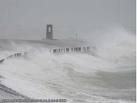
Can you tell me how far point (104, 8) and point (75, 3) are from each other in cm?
23

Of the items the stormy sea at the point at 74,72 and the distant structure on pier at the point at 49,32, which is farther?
the distant structure on pier at the point at 49,32

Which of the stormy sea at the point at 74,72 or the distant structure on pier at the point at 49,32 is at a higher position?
the distant structure on pier at the point at 49,32

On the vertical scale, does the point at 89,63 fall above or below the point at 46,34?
below

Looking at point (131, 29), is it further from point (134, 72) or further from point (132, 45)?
point (134, 72)

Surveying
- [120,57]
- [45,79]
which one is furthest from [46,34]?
[120,57]

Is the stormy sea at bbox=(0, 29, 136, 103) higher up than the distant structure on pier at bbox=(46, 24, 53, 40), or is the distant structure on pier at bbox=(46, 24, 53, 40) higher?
the distant structure on pier at bbox=(46, 24, 53, 40)

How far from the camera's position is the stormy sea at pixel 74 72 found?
1.52 meters

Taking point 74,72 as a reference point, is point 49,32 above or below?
above

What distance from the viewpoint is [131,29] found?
1.90 metres

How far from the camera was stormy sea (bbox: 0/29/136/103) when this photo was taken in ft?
4.98

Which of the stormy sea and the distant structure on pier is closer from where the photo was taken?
the stormy sea

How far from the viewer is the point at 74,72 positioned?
1778mm

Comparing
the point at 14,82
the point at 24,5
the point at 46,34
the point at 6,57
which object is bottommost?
the point at 14,82

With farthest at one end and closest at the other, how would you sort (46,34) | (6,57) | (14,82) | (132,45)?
(132,45) < (46,34) < (6,57) < (14,82)
